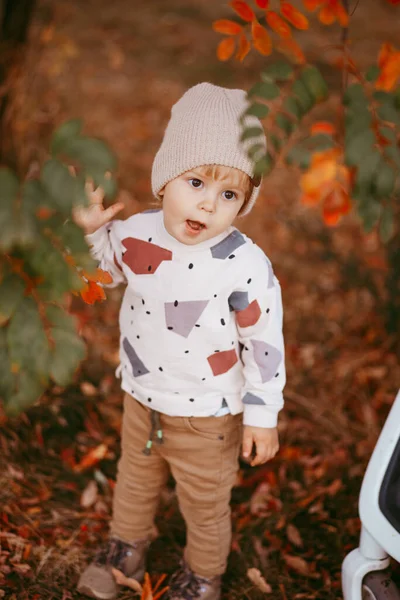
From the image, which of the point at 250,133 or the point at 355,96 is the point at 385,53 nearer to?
the point at 355,96

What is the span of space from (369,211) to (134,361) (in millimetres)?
848

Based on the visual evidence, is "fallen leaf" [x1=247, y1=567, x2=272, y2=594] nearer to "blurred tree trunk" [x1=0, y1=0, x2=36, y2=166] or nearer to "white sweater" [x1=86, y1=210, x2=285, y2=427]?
"white sweater" [x1=86, y1=210, x2=285, y2=427]

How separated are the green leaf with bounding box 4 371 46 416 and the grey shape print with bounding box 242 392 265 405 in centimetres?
63

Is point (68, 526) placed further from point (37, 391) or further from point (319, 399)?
point (319, 399)

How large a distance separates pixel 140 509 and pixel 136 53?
17.5 ft

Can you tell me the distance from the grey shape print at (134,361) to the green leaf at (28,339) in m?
0.49

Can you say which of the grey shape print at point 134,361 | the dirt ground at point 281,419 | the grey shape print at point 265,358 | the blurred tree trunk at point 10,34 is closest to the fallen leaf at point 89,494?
the dirt ground at point 281,419

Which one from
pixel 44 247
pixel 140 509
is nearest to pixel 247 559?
pixel 140 509

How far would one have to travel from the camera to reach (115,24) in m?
6.77

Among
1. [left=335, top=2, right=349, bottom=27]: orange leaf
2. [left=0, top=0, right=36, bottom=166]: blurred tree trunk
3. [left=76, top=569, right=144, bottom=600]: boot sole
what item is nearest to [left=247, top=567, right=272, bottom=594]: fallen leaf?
[left=76, top=569, right=144, bottom=600]: boot sole

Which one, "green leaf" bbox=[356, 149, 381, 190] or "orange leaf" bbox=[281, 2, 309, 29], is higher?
"orange leaf" bbox=[281, 2, 309, 29]

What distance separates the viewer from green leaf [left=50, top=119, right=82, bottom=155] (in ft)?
4.26

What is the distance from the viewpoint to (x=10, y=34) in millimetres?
3297

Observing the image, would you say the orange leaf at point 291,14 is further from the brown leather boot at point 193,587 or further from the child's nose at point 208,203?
the brown leather boot at point 193,587
